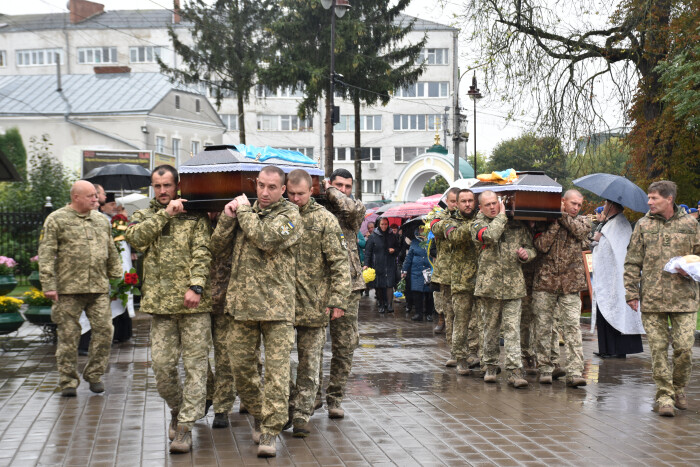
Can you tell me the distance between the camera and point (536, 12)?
20281 mm

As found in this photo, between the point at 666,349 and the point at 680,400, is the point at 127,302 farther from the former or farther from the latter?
the point at 680,400

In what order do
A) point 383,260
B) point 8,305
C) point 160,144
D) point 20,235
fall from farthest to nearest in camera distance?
point 160,144 → point 20,235 → point 383,260 → point 8,305

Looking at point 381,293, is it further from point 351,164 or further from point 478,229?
point 351,164

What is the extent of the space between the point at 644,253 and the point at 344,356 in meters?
3.02

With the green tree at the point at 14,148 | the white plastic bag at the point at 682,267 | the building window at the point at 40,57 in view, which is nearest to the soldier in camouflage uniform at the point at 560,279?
the white plastic bag at the point at 682,267

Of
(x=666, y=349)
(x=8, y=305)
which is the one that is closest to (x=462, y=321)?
(x=666, y=349)

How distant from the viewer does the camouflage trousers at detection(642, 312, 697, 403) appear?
8.03 metres

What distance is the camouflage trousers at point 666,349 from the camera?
26.3 ft

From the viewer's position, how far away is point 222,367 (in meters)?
7.11

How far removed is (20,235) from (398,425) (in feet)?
50.4

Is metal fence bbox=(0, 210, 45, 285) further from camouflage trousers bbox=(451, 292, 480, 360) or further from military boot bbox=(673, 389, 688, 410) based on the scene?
military boot bbox=(673, 389, 688, 410)

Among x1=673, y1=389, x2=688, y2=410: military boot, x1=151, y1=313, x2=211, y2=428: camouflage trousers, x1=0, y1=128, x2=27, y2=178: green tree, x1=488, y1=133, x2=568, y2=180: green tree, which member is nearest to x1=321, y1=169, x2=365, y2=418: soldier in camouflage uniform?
x1=151, y1=313, x2=211, y2=428: camouflage trousers

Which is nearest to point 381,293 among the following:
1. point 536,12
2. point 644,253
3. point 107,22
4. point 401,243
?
point 401,243

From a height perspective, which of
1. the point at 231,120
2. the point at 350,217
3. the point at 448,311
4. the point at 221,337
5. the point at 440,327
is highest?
the point at 231,120
